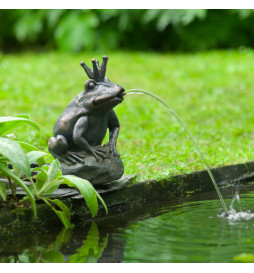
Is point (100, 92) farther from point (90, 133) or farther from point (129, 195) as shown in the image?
point (129, 195)

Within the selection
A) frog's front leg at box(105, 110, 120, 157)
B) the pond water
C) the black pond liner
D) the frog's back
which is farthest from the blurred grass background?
the frog's back

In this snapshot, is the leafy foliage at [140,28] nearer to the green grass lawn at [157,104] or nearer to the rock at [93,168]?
the green grass lawn at [157,104]

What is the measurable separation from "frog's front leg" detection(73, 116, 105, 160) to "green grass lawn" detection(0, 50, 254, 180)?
71cm

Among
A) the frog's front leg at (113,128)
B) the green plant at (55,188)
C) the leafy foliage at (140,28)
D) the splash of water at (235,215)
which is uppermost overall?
the leafy foliage at (140,28)

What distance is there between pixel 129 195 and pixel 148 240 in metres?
1.05

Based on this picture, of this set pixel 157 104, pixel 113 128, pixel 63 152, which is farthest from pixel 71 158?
pixel 157 104

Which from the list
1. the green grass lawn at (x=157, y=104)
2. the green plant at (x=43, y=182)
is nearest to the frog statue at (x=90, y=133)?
the green plant at (x=43, y=182)

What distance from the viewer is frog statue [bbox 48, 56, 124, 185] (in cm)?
419

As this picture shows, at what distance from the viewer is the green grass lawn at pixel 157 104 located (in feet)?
19.7

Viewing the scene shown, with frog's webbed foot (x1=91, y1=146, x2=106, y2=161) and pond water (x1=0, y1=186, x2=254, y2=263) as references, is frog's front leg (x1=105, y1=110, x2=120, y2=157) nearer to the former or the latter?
frog's webbed foot (x1=91, y1=146, x2=106, y2=161)

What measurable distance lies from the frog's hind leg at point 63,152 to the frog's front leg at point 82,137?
93mm


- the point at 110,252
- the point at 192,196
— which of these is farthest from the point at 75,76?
the point at 110,252

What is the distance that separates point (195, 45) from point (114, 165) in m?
9.10

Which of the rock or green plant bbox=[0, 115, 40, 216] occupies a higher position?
green plant bbox=[0, 115, 40, 216]
